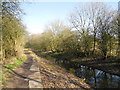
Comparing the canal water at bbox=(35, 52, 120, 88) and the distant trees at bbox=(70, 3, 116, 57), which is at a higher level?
the distant trees at bbox=(70, 3, 116, 57)

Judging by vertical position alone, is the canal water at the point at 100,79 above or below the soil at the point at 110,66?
below

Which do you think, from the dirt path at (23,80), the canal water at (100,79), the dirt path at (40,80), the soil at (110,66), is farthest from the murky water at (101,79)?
the dirt path at (23,80)

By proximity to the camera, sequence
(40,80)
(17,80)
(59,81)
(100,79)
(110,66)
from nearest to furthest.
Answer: (17,80) → (40,80) → (59,81) → (100,79) → (110,66)

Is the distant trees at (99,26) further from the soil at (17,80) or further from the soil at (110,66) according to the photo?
the soil at (17,80)

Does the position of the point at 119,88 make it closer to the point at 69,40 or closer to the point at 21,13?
the point at 21,13

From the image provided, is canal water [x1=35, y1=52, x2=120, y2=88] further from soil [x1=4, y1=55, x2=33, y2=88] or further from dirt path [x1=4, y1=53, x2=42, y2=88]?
soil [x1=4, y1=55, x2=33, y2=88]

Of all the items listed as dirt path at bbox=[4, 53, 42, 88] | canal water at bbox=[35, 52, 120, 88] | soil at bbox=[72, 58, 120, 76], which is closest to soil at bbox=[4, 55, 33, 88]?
dirt path at bbox=[4, 53, 42, 88]

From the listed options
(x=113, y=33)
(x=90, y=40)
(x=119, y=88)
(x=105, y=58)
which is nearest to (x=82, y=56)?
(x=90, y=40)

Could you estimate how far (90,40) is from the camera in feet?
69.7

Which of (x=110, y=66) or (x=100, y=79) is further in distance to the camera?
(x=110, y=66)

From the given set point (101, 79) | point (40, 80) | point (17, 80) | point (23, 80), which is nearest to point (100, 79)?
point (101, 79)

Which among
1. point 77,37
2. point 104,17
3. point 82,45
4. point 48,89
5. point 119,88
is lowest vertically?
point 119,88

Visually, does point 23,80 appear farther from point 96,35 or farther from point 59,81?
point 96,35

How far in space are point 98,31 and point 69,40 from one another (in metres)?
7.43
